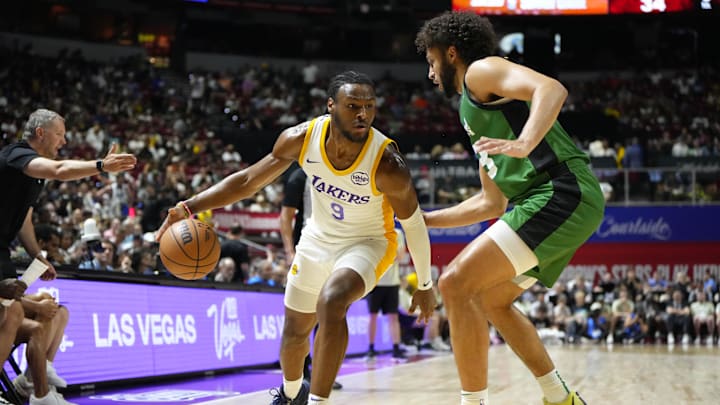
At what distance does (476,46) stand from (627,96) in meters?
26.4

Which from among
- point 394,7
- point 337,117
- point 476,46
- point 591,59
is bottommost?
point 337,117

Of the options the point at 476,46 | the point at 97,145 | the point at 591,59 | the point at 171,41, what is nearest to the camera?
the point at 476,46

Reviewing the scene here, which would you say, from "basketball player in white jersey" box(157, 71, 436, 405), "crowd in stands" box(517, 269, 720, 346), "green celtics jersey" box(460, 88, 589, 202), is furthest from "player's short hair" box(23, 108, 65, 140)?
"crowd in stands" box(517, 269, 720, 346)

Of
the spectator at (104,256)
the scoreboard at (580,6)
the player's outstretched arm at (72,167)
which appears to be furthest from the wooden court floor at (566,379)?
the scoreboard at (580,6)

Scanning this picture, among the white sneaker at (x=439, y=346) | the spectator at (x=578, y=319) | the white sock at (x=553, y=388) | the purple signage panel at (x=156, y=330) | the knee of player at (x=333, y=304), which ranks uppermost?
the knee of player at (x=333, y=304)

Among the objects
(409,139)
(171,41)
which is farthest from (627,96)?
(171,41)

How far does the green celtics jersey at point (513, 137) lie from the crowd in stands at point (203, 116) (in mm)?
7904

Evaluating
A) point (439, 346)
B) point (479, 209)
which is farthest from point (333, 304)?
point (439, 346)

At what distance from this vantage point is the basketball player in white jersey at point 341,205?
15.0ft

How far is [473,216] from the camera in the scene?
461cm

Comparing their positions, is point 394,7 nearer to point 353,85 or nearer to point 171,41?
point 171,41

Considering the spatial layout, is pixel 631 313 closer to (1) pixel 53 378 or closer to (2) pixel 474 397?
(1) pixel 53 378

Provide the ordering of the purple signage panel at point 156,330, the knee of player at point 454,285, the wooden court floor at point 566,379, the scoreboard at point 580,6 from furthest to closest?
the scoreboard at point 580,6 → the purple signage panel at point 156,330 → the wooden court floor at point 566,379 → the knee of player at point 454,285

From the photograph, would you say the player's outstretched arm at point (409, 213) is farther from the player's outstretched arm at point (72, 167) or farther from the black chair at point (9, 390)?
the black chair at point (9, 390)
